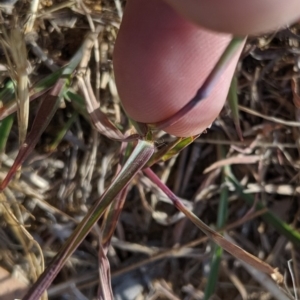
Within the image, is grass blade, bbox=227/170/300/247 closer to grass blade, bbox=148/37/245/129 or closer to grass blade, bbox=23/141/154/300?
grass blade, bbox=23/141/154/300

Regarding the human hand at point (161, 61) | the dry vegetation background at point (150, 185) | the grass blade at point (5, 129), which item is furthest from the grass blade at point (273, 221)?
the grass blade at point (5, 129)

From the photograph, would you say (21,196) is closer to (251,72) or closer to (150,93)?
(150,93)

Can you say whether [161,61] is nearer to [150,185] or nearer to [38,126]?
[38,126]

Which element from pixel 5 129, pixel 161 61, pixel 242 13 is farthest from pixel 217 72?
pixel 5 129

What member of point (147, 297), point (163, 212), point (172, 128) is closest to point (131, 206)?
point (163, 212)

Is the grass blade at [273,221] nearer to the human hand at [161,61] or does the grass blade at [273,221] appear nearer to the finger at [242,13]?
the human hand at [161,61]

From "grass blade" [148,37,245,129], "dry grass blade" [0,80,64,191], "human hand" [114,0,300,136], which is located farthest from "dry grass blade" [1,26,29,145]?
"grass blade" [148,37,245,129]
